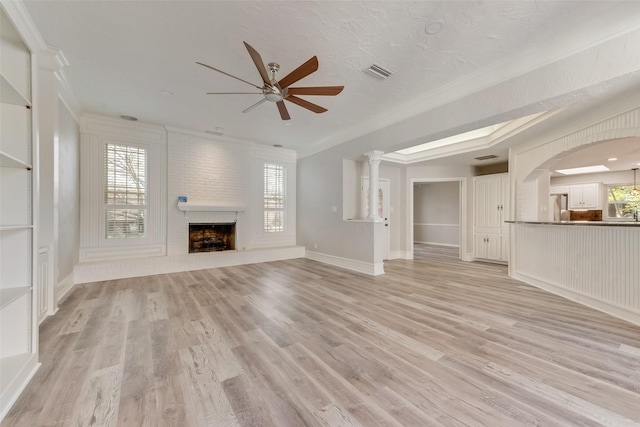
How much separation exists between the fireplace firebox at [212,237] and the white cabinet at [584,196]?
10.3 meters

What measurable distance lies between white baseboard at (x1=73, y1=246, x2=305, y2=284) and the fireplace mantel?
3.29 feet

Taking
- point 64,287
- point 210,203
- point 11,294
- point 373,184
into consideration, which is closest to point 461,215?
point 373,184

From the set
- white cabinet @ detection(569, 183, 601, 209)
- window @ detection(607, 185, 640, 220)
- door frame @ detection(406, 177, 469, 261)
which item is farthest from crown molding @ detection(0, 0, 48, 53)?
window @ detection(607, 185, 640, 220)

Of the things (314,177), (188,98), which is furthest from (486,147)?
(188,98)

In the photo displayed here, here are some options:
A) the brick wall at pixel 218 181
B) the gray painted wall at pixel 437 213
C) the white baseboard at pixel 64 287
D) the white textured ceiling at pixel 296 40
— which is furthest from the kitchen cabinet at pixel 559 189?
the white baseboard at pixel 64 287

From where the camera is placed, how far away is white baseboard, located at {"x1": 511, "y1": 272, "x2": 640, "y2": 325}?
2812 mm

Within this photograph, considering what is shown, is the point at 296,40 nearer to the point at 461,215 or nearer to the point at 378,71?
the point at 378,71

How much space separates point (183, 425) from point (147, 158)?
5390 millimetres

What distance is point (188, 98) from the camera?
3.99 meters

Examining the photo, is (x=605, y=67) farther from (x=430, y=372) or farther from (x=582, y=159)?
(x=582, y=159)

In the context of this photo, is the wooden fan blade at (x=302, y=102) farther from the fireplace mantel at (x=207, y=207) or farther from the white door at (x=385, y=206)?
the white door at (x=385, y=206)

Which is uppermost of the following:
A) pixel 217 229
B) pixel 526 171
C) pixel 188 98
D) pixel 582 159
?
pixel 188 98

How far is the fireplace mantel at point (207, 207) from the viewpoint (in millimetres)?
5495

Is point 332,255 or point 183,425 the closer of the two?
point 183,425
